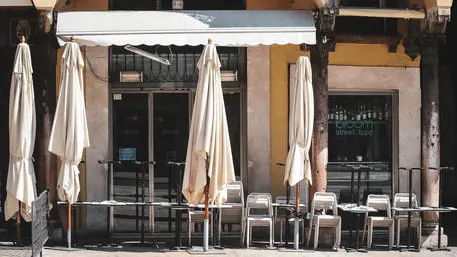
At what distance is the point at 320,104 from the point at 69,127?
399 centimetres

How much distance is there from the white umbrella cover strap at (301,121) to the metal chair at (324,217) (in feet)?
1.97

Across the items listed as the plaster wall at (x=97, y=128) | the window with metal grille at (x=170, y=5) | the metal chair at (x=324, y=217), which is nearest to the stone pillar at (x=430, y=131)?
the metal chair at (x=324, y=217)

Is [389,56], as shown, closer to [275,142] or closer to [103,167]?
[275,142]

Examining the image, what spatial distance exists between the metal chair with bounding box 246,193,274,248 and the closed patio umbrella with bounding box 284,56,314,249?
793 millimetres

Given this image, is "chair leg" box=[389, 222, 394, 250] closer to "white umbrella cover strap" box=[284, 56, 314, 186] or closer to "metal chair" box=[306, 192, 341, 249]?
"metal chair" box=[306, 192, 341, 249]

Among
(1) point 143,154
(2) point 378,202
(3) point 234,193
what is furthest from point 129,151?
(2) point 378,202

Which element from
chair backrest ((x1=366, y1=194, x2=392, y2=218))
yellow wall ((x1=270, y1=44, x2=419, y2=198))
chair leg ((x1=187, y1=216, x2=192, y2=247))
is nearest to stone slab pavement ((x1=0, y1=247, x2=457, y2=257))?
chair leg ((x1=187, y1=216, x2=192, y2=247))

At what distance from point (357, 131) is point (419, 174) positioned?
1371mm

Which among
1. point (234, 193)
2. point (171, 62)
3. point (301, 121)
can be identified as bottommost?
point (234, 193)

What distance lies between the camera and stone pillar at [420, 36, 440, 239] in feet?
35.4

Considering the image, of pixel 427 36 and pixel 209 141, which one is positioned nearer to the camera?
pixel 209 141

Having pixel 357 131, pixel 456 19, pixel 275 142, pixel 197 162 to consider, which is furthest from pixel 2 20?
pixel 456 19

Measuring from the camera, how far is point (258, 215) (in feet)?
36.2

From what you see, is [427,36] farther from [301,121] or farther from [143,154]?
[143,154]
